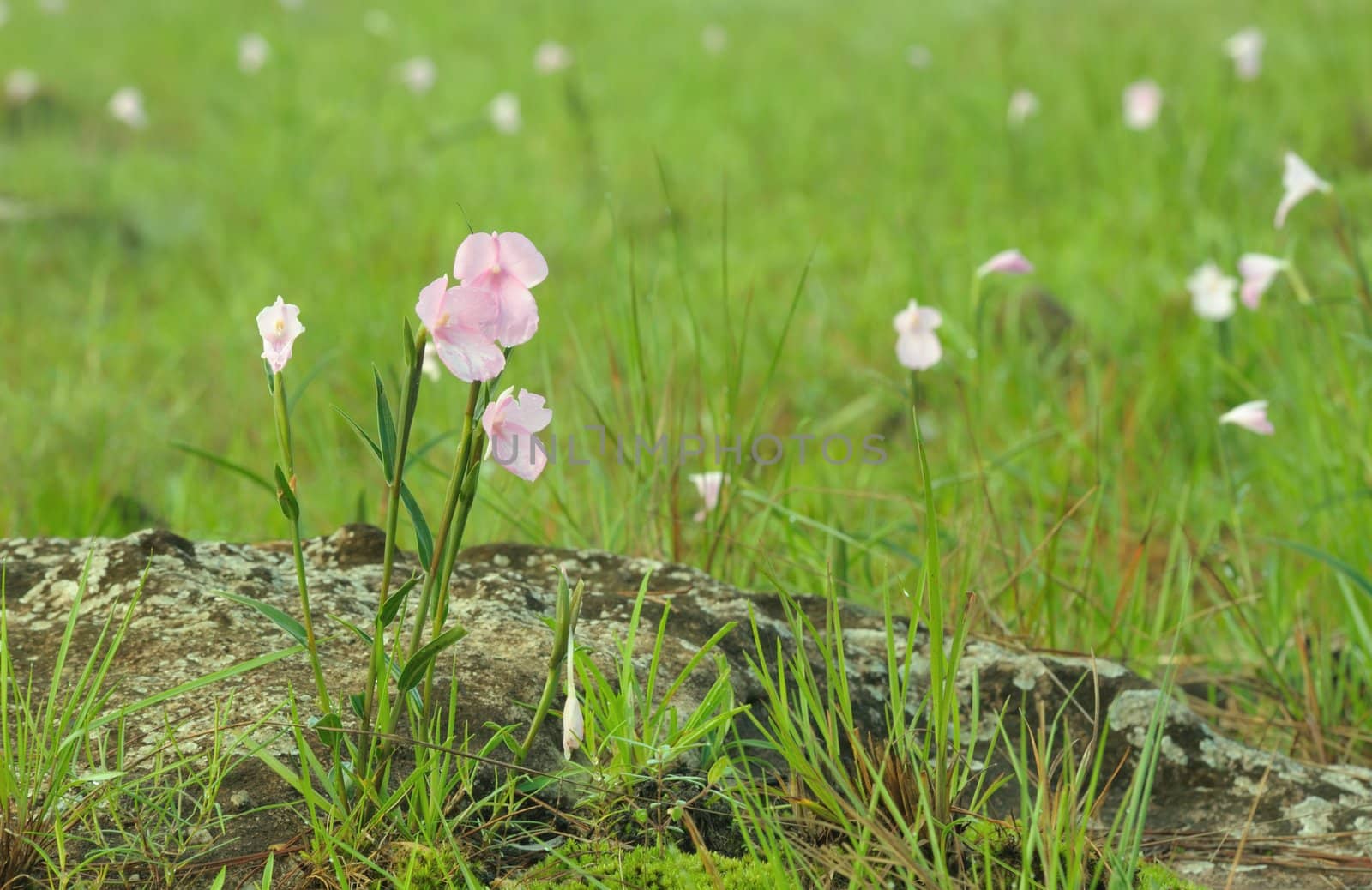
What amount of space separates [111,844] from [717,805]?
1.84 feet

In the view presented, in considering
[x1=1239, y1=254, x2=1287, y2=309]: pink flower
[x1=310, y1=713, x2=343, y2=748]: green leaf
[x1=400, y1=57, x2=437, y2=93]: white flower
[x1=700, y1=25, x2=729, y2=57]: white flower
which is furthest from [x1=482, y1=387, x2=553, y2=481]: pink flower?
[x1=700, y1=25, x2=729, y2=57]: white flower

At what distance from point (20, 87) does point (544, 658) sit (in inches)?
204

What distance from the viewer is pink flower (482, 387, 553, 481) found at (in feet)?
3.52

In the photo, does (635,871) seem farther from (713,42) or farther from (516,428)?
(713,42)

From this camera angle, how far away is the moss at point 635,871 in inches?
41.8

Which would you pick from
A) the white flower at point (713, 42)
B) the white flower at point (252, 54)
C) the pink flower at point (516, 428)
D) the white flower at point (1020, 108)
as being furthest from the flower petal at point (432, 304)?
the white flower at point (713, 42)

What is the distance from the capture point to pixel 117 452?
273 centimetres

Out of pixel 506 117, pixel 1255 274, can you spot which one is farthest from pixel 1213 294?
pixel 506 117

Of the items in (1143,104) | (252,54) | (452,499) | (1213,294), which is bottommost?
(452,499)

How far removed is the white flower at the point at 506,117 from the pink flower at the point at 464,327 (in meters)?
4.31

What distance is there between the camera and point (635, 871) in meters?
1.08

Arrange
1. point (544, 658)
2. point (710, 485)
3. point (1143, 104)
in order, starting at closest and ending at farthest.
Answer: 1. point (544, 658)
2. point (710, 485)
3. point (1143, 104)

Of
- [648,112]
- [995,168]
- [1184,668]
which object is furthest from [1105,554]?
[648,112]

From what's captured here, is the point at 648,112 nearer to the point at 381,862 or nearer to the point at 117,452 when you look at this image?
the point at 117,452
